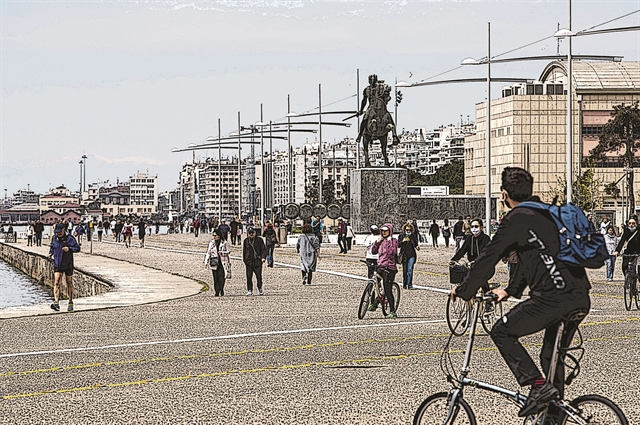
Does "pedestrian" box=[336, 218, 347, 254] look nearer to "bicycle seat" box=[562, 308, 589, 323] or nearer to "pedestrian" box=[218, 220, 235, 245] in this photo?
"pedestrian" box=[218, 220, 235, 245]

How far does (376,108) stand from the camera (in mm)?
56438

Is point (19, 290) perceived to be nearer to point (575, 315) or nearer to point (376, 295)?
point (376, 295)

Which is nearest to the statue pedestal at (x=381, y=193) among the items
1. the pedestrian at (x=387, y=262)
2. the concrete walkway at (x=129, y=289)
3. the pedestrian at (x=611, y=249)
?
the concrete walkway at (x=129, y=289)

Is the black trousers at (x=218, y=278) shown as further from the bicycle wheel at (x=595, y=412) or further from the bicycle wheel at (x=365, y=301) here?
the bicycle wheel at (x=595, y=412)

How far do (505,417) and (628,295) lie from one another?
1291 cm

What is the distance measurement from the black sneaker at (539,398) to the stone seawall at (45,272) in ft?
61.3

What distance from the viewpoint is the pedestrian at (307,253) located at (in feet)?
99.9

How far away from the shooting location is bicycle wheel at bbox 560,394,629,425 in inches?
258

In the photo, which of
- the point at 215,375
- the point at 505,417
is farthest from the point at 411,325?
the point at 505,417

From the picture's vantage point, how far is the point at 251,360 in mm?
13828

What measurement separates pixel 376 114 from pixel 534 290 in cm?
4996

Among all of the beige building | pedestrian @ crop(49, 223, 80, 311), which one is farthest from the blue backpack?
the beige building

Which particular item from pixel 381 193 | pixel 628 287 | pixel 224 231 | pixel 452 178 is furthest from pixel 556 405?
pixel 452 178

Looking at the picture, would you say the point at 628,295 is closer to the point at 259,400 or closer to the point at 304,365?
the point at 304,365
